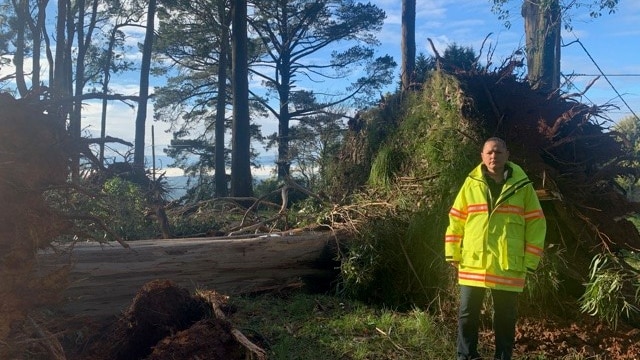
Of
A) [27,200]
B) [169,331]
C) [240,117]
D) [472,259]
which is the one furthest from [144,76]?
[472,259]

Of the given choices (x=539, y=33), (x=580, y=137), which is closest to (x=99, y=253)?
(x=580, y=137)

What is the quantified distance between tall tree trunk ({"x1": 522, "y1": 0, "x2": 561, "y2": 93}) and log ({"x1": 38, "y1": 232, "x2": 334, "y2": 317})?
9523 millimetres

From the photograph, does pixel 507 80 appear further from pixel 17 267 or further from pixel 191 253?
pixel 17 267

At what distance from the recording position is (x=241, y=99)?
1842cm

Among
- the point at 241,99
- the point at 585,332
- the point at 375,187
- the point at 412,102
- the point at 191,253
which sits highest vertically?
the point at 241,99

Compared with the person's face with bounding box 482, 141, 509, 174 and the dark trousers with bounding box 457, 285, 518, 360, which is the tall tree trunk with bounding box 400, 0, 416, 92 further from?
the dark trousers with bounding box 457, 285, 518, 360

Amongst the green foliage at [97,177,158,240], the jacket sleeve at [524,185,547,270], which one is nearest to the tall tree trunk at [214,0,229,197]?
the green foliage at [97,177,158,240]

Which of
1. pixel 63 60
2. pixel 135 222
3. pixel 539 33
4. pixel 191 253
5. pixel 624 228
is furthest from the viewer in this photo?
pixel 63 60

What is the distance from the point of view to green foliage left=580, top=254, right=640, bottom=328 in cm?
516

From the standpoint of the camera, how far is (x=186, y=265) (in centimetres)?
634

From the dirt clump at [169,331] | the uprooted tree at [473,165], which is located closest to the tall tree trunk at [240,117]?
the uprooted tree at [473,165]

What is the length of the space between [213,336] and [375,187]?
3.34m

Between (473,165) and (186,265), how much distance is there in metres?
3.33

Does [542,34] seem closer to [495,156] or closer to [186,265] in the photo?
[495,156]
